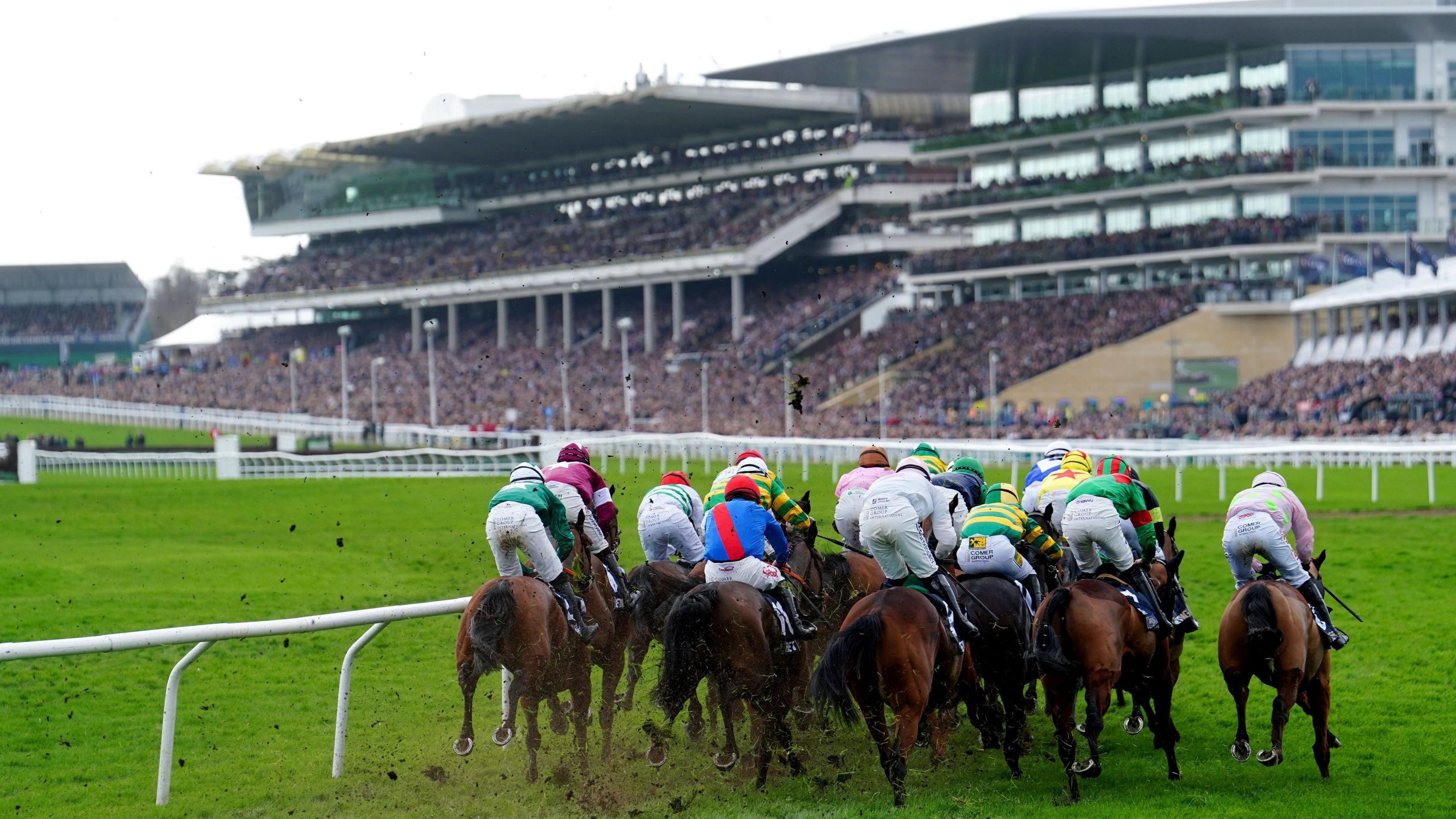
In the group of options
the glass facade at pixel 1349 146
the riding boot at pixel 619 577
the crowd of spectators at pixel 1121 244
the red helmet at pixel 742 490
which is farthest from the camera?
the glass facade at pixel 1349 146

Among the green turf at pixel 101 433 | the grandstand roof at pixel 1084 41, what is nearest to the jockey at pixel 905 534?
the green turf at pixel 101 433

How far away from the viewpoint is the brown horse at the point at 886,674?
6.75m

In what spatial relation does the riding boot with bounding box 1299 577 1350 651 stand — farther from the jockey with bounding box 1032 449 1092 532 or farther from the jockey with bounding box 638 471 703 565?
the jockey with bounding box 638 471 703 565

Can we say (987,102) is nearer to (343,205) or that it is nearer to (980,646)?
(343,205)

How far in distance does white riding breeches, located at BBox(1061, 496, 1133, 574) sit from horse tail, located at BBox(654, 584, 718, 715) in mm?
1718

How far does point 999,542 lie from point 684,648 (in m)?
1.71

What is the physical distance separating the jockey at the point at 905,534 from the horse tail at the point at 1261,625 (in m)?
1.22

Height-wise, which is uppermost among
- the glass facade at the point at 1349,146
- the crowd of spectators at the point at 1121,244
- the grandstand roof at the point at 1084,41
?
the grandstand roof at the point at 1084,41

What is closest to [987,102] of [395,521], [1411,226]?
[1411,226]

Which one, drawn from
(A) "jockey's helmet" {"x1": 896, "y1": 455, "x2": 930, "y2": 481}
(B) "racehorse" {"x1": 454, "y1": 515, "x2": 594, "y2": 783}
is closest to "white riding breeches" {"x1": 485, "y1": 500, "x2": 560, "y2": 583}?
(B) "racehorse" {"x1": 454, "y1": 515, "x2": 594, "y2": 783}

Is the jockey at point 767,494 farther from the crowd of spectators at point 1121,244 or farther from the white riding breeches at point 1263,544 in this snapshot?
the crowd of spectators at point 1121,244

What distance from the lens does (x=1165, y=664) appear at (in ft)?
24.2

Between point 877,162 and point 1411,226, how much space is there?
53.0 ft

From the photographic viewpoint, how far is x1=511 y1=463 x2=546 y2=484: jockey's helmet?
7641 millimetres
